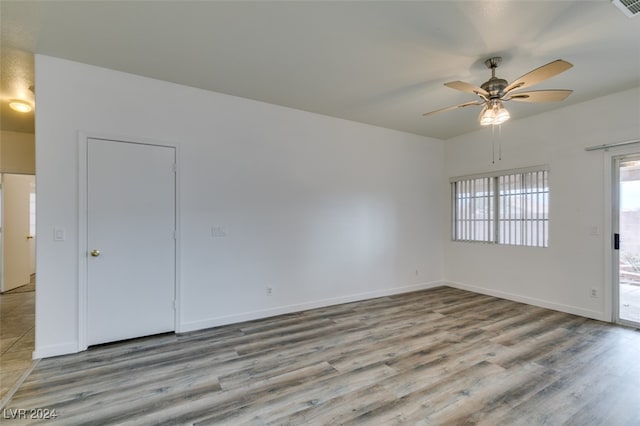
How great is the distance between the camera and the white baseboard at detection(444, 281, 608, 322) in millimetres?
3801

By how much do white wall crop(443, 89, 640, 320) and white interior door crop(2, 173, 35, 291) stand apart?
872cm

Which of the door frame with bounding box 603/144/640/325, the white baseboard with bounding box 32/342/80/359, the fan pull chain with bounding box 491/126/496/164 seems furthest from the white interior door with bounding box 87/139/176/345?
the door frame with bounding box 603/144/640/325

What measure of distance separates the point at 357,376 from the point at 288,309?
180 centimetres

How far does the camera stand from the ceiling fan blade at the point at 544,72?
2.19 metres

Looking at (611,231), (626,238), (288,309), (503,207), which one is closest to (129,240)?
(288,309)

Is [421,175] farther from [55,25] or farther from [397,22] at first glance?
[55,25]

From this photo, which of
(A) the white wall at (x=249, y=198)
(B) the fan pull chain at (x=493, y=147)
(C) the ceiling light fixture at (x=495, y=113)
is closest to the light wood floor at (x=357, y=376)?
(A) the white wall at (x=249, y=198)

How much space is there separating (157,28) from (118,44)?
528 mm

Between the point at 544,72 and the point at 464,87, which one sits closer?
the point at 544,72

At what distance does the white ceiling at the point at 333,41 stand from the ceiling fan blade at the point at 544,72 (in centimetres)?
36

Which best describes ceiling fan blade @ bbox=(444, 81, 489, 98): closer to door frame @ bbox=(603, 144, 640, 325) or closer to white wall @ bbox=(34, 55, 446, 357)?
white wall @ bbox=(34, 55, 446, 357)

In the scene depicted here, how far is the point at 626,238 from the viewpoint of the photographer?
362cm

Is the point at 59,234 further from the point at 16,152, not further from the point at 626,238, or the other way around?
the point at 626,238

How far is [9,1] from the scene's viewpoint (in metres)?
2.10
